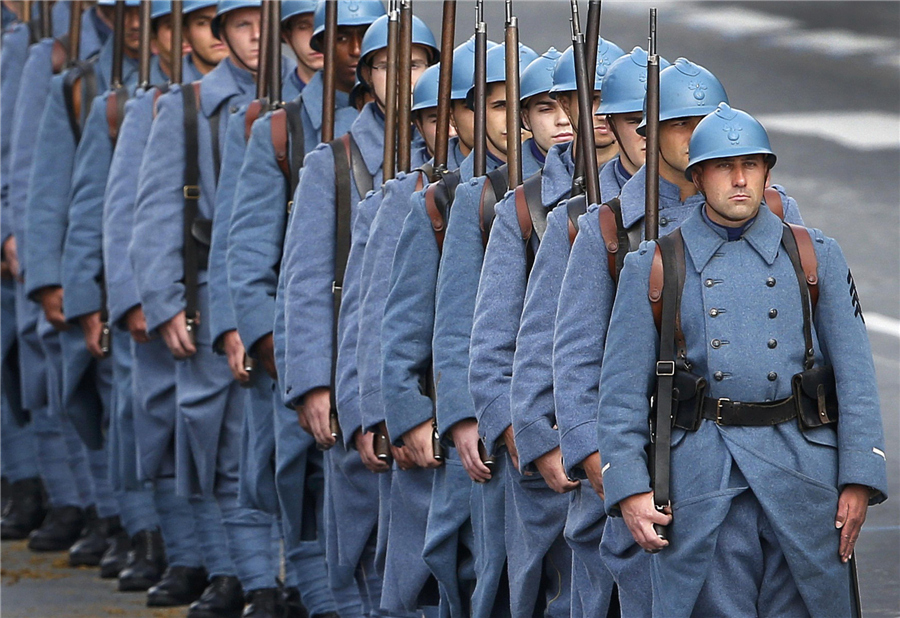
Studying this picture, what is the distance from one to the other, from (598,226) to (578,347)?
30cm

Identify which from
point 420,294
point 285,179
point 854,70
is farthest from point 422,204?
point 854,70

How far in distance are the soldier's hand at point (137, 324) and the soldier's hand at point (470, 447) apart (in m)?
2.59

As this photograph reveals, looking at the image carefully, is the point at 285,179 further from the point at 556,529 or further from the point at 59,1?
the point at 59,1

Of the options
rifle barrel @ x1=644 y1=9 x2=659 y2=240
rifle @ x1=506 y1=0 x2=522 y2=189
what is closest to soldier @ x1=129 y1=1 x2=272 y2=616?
rifle @ x1=506 y1=0 x2=522 y2=189

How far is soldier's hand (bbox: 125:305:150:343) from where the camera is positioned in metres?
8.80

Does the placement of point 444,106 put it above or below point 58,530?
above

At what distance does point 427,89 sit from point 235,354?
4.92 feet

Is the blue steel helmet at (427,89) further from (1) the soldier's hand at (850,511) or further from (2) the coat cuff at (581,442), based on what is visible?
(1) the soldier's hand at (850,511)

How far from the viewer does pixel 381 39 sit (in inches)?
289

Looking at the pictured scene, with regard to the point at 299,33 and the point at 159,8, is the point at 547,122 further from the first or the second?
the point at 159,8

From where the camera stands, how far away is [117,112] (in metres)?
9.27

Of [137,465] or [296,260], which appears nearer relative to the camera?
[296,260]

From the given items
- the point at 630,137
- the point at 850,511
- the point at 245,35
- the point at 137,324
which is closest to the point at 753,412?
the point at 850,511

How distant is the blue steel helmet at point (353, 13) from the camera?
781 centimetres
